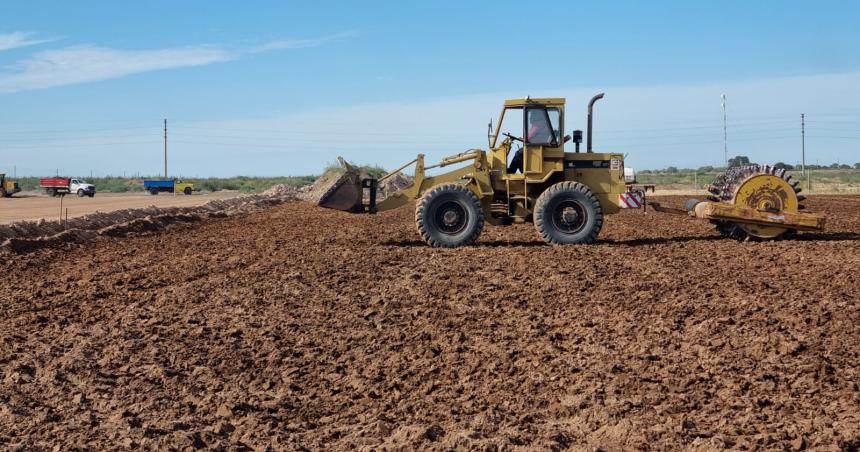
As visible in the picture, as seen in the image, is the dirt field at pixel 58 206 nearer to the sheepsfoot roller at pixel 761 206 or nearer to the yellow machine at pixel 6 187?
the yellow machine at pixel 6 187

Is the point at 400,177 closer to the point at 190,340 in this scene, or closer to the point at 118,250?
the point at 118,250

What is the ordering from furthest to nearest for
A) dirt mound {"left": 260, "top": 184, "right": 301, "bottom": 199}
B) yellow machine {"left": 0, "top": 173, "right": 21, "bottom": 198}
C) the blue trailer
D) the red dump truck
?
the blue trailer < the red dump truck < yellow machine {"left": 0, "top": 173, "right": 21, "bottom": 198} < dirt mound {"left": 260, "top": 184, "right": 301, "bottom": 199}

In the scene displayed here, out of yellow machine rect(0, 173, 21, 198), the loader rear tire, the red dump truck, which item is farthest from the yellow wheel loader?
the red dump truck

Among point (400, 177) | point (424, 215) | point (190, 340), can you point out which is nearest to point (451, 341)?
point (190, 340)

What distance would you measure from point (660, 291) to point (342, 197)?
763cm

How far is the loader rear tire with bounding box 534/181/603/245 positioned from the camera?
1666cm

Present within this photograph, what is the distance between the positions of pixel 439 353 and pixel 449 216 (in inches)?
338

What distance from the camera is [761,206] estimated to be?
17297 mm

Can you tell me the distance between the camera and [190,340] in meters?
9.37

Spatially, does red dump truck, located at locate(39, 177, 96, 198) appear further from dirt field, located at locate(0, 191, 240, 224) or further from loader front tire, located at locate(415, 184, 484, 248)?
loader front tire, located at locate(415, 184, 484, 248)

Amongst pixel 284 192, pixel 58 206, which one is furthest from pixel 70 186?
pixel 58 206

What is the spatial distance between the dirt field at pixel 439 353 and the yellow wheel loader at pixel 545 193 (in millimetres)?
1606

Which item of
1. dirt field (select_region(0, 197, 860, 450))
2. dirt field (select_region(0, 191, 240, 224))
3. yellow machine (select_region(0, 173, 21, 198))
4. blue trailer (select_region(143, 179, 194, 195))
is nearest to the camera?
dirt field (select_region(0, 197, 860, 450))

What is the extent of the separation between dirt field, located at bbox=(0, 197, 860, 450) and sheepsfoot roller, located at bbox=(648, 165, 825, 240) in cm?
171
